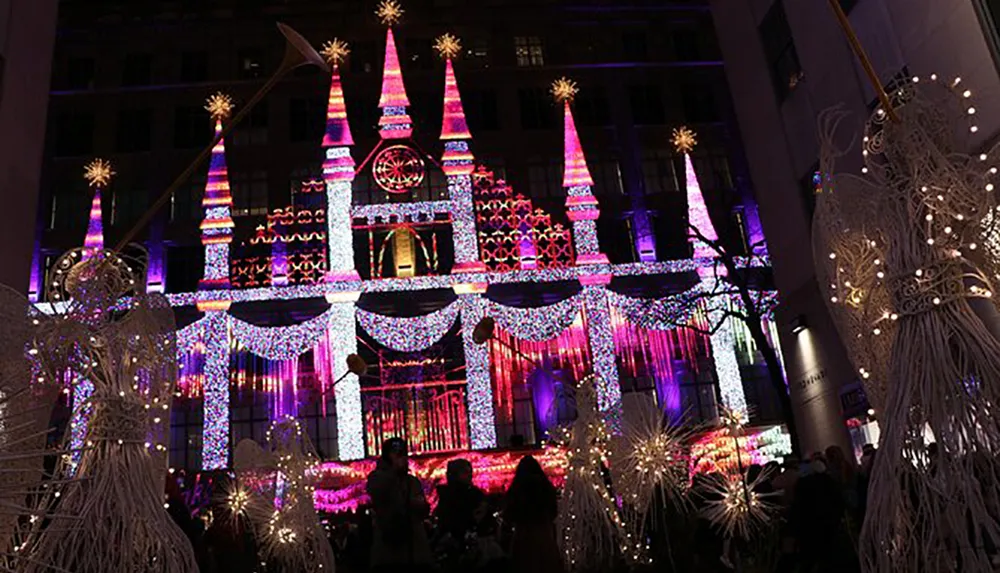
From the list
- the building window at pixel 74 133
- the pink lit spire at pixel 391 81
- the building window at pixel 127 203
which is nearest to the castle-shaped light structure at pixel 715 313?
the pink lit spire at pixel 391 81

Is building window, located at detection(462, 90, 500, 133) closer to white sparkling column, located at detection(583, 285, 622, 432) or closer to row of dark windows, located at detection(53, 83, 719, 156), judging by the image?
row of dark windows, located at detection(53, 83, 719, 156)

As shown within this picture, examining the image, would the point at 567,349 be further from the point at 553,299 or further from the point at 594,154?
the point at 594,154

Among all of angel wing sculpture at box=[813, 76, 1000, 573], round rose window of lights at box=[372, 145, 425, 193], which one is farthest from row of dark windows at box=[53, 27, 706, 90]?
angel wing sculpture at box=[813, 76, 1000, 573]

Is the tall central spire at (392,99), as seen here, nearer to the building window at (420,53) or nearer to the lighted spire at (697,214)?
the lighted spire at (697,214)

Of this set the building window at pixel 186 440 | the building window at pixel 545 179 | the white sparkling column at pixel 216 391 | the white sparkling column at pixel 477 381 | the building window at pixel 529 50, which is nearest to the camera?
the white sparkling column at pixel 477 381

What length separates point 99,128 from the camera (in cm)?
2555

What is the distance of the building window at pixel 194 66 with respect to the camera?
26.5 metres

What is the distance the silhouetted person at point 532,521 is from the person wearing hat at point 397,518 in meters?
0.63

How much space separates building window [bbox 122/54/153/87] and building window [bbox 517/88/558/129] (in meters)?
11.6

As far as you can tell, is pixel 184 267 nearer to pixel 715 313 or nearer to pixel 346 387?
pixel 346 387

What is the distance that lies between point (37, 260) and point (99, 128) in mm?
4501

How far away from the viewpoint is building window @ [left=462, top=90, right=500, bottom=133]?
25.9 meters

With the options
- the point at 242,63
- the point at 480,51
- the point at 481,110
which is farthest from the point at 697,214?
the point at 242,63

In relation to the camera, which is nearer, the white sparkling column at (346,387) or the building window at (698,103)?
the white sparkling column at (346,387)
